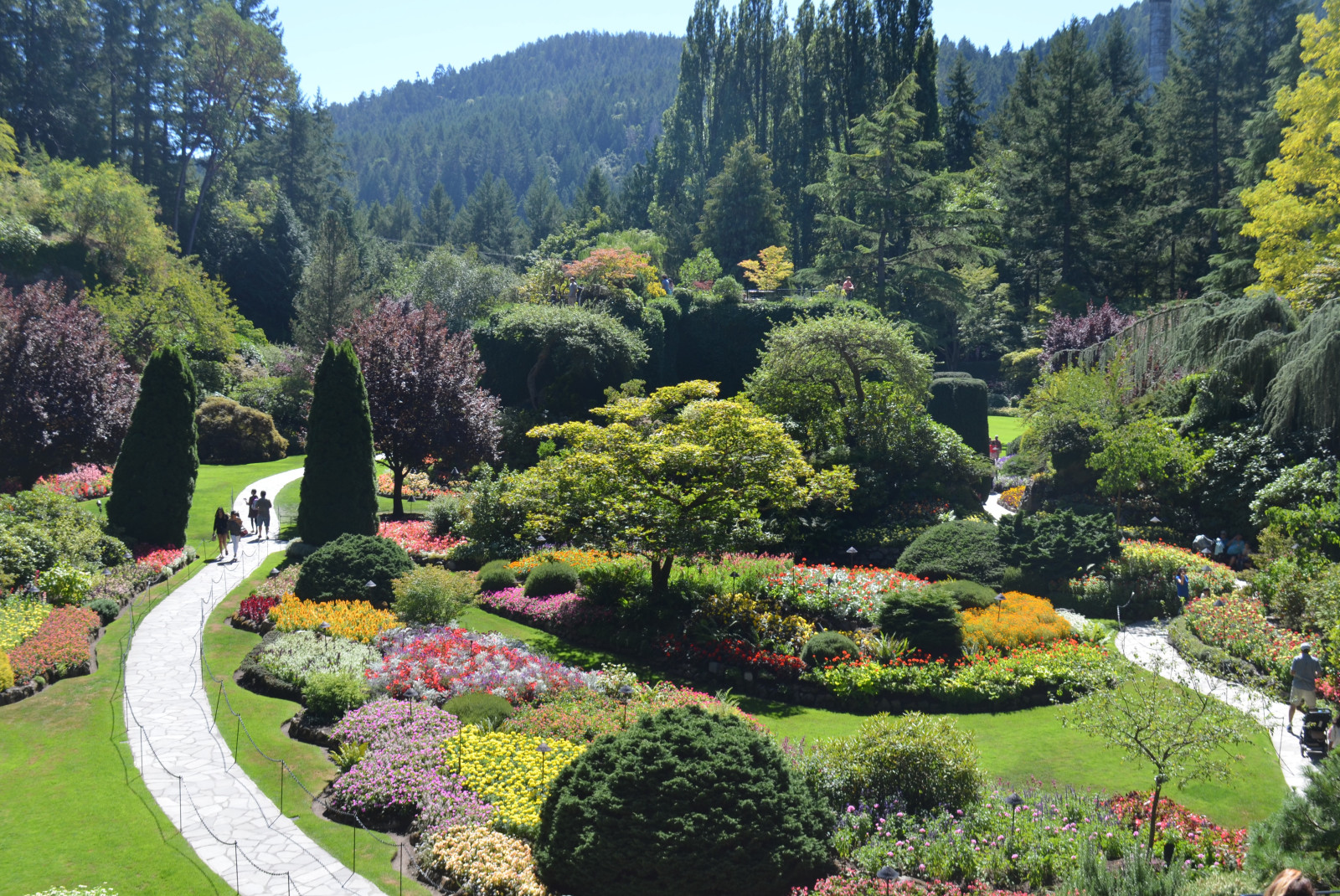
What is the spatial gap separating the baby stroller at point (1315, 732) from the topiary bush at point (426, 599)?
13.6 m

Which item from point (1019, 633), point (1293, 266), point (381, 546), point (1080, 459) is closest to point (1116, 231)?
point (1293, 266)

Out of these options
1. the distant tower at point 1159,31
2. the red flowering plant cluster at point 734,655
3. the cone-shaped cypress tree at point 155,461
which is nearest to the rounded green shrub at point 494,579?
the red flowering plant cluster at point 734,655

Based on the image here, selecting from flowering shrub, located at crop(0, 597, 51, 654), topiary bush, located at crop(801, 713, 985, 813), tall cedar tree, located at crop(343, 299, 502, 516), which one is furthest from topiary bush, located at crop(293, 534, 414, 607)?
topiary bush, located at crop(801, 713, 985, 813)

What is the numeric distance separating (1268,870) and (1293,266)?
26773mm

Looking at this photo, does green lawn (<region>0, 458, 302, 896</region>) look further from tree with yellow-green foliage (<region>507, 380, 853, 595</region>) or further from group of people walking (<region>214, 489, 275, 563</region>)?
group of people walking (<region>214, 489, 275, 563</region>)

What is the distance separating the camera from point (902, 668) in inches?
554

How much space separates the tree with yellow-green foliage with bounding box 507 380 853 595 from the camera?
1625 cm

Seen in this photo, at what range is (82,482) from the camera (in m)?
26.5

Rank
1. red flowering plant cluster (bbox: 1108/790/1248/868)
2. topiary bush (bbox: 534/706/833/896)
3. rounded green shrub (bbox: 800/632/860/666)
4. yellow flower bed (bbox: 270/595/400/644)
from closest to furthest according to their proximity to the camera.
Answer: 1. topiary bush (bbox: 534/706/833/896)
2. red flowering plant cluster (bbox: 1108/790/1248/868)
3. rounded green shrub (bbox: 800/632/860/666)
4. yellow flower bed (bbox: 270/595/400/644)

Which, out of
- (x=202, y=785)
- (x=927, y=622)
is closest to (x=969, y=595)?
(x=927, y=622)

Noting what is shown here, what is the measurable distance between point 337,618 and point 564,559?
6120mm

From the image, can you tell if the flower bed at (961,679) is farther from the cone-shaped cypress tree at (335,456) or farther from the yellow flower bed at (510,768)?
the cone-shaped cypress tree at (335,456)

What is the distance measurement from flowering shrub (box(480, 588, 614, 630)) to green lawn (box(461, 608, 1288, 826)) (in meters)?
4.13

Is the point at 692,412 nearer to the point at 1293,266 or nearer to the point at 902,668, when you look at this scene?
the point at 902,668
